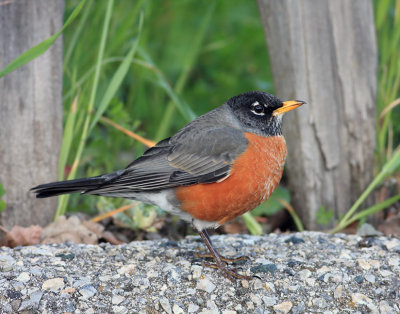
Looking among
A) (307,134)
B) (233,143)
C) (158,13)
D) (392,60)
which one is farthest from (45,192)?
(158,13)

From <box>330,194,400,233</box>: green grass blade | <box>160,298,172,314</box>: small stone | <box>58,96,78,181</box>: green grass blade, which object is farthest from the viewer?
<box>330,194,400,233</box>: green grass blade

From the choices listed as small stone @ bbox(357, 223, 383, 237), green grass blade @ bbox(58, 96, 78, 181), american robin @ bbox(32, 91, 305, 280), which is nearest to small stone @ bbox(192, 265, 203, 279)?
american robin @ bbox(32, 91, 305, 280)

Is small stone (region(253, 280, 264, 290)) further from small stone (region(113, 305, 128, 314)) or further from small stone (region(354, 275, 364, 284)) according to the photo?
small stone (region(113, 305, 128, 314))

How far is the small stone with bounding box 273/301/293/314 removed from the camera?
3.55 meters

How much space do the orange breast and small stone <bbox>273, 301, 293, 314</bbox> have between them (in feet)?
2.26

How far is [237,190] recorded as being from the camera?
156 inches

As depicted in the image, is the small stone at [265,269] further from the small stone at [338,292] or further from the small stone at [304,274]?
the small stone at [338,292]

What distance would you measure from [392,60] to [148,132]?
8.46ft

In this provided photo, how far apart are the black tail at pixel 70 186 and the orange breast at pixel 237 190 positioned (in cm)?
52

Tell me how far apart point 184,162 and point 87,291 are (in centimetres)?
114

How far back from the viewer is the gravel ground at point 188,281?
349 centimetres

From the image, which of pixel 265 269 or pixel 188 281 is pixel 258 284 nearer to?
pixel 265 269

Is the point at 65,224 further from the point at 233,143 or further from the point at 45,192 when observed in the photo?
the point at 233,143

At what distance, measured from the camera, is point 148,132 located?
21.8 feet
